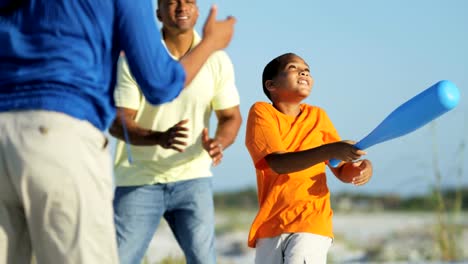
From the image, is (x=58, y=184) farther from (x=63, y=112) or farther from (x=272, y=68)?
(x=272, y=68)

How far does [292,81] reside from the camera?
15.2ft

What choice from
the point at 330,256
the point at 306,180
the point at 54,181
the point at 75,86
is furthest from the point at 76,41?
the point at 330,256

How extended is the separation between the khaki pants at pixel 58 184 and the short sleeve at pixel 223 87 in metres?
2.27

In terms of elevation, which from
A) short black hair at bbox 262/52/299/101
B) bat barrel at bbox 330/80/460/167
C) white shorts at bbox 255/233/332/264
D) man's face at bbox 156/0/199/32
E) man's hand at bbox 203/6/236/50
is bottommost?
white shorts at bbox 255/233/332/264

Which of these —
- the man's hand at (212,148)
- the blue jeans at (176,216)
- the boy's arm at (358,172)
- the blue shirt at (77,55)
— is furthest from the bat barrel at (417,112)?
the blue shirt at (77,55)

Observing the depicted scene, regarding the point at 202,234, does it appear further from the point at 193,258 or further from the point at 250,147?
the point at 250,147

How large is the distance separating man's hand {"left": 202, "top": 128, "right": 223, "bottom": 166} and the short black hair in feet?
2.37

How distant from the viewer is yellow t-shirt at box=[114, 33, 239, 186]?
4.54 m

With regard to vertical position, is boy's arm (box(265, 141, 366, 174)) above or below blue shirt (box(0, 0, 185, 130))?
below

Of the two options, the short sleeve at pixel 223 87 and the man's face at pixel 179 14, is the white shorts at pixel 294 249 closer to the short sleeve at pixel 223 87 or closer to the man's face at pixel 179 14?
the short sleeve at pixel 223 87

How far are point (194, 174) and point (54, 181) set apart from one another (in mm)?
2244

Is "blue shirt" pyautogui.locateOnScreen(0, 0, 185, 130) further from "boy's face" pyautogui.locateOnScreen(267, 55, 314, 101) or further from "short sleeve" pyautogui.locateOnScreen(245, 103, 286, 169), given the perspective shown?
"boy's face" pyautogui.locateOnScreen(267, 55, 314, 101)

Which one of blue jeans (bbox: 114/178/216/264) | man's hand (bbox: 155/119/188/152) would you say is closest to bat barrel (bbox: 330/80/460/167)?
man's hand (bbox: 155/119/188/152)

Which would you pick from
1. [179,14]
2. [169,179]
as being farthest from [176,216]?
[179,14]
